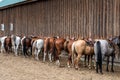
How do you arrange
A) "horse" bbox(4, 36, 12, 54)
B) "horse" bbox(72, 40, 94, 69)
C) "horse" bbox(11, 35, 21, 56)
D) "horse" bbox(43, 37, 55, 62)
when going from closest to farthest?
"horse" bbox(72, 40, 94, 69) < "horse" bbox(43, 37, 55, 62) < "horse" bbox(11, 35, 21, 56) < "horse" bbox(4, 36, 12, 54)

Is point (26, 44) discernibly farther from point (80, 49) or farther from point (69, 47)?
point (80, 49)

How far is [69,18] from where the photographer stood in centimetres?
1717

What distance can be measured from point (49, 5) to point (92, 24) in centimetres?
524

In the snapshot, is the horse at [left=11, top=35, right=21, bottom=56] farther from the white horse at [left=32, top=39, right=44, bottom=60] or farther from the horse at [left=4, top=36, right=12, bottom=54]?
the white horse at [left=32, top=39, right=44, bottom=60]

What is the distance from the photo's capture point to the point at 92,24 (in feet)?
49.9

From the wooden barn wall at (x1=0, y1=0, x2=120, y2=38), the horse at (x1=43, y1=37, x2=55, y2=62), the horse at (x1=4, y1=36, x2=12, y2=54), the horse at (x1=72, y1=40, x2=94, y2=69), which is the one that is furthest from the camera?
the horse at (x1=4, y1=36, x2=12, y2=54)

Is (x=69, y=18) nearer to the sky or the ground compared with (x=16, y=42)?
nearer to the sky

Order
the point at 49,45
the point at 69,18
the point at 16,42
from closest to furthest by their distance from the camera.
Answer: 1. the point at 49,45
2. the point at 69,18
3. the point at 16,42

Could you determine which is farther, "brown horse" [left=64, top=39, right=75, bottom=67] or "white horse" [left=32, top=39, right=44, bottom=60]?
"white horse" [left=32, top=39, right=44, bottom=60]

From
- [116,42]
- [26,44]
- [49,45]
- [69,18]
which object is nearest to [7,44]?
[26,44]

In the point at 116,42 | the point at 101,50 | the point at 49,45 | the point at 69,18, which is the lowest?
the point at 101,50

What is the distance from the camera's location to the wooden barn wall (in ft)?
46.1

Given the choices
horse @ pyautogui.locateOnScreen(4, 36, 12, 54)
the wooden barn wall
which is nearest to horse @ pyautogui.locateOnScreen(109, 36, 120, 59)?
the wooden barn wall

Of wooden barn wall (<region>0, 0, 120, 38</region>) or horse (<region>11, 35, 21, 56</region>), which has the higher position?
wooden barn wall (<region>0, 0, 120, 38</region>)
